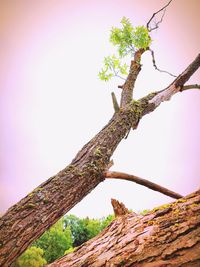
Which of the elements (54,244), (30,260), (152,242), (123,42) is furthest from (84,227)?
(152,242)

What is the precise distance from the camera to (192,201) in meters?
2.62

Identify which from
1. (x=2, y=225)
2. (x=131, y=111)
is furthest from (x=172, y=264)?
(x=131, y=111)

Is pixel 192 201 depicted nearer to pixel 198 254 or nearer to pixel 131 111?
pixel 198 254

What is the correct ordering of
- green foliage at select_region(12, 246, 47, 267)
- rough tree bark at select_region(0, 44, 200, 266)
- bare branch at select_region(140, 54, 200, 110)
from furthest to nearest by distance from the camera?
green foliage at select_region(12, 246, 47, 267)
bare branch at select_region(140, 54, 200, 110)
rough tree bark at select_region(0, 44, 200, 266)

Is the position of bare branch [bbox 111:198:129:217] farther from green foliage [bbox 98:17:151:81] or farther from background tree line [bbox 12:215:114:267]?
background tree line [bbox 12:215:114:267]

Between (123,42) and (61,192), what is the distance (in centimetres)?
472

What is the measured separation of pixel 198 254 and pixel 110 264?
799 millimetres

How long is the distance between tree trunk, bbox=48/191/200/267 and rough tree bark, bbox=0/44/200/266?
21.2 inches

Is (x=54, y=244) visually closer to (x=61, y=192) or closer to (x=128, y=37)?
(x=128, y=37)

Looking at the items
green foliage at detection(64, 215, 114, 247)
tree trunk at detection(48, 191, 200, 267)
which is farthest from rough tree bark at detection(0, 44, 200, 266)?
green foliage at detection(64, 215, 114, 247)

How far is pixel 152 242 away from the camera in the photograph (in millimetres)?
2375

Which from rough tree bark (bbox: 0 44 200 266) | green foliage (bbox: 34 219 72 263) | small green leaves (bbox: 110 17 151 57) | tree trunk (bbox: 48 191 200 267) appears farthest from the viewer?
green foliage (bbox: 34 219 72 263)

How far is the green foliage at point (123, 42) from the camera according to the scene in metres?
6.32

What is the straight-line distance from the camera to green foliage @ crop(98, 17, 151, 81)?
249 inches
